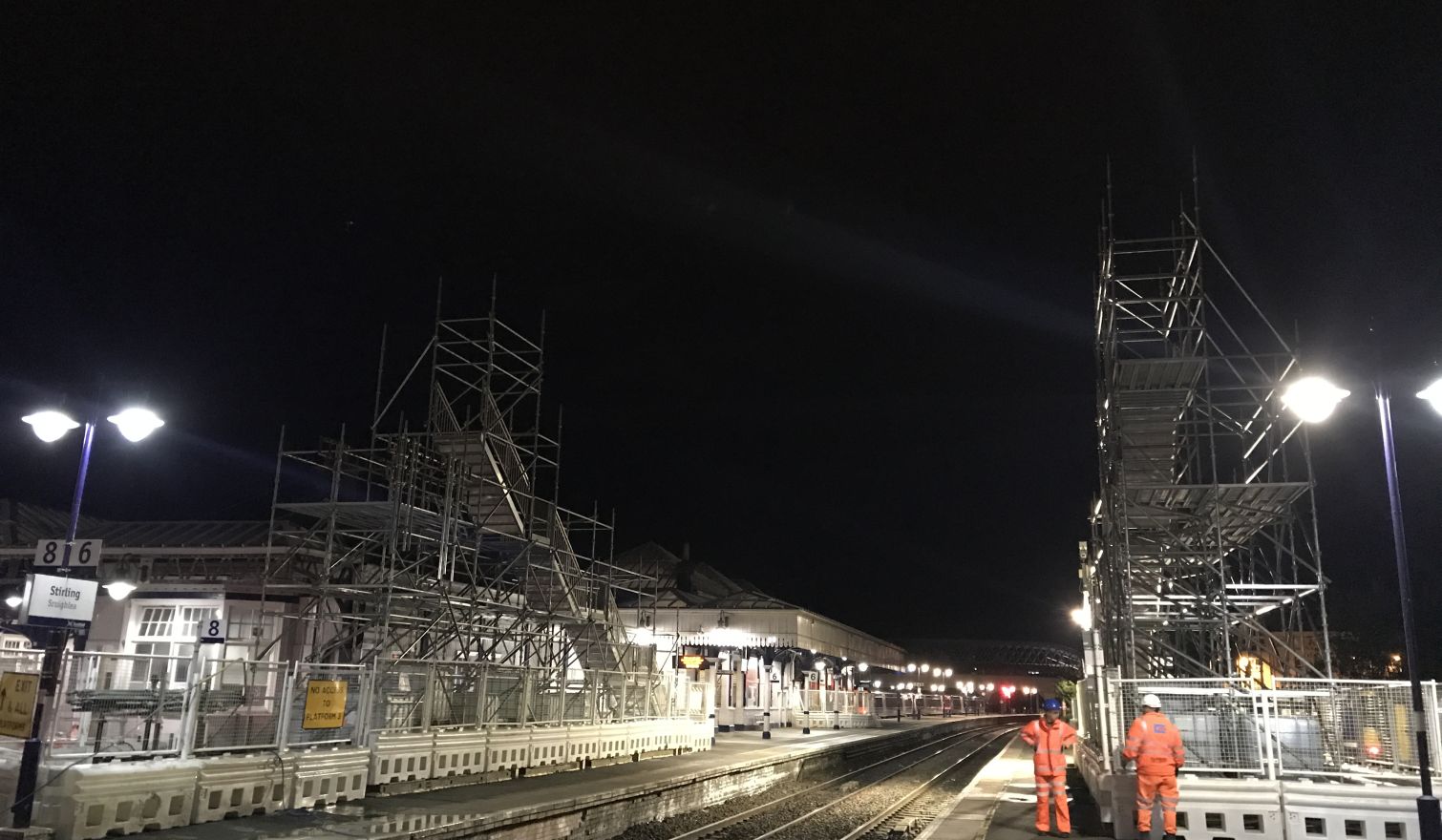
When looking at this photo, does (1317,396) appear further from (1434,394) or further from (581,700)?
(581,700)

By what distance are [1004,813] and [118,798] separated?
1291cm

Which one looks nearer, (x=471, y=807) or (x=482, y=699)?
(x=471, y=807)

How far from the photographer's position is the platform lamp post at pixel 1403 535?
10406mm

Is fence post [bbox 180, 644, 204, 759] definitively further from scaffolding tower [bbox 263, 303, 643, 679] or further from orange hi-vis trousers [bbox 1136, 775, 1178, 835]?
orange hi-vis trousers [bbox 1136, 775, 1178, 835]

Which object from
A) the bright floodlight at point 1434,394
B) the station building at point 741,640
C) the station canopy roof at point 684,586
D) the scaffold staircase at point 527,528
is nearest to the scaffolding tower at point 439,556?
the scaffold staircase at point 527,528

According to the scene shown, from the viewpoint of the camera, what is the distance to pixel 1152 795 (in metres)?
12.2

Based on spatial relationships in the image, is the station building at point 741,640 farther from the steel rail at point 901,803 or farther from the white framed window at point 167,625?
the white framed window at point 167,625

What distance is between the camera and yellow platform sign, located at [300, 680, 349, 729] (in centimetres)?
1578

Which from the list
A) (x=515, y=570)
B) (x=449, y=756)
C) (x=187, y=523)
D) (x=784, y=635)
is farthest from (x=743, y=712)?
(x=449, y=756)

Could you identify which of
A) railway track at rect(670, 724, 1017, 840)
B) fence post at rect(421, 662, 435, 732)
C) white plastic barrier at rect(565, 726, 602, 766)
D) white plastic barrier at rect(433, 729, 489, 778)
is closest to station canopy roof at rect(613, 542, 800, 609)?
railway track at rect(670, 724, 1017, 840)

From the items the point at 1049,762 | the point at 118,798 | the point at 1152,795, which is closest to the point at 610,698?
the point at 1049,762

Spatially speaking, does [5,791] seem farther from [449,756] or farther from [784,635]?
[784,635]

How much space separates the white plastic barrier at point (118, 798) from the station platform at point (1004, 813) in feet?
32.6

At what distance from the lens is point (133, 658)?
13266 millimetres
